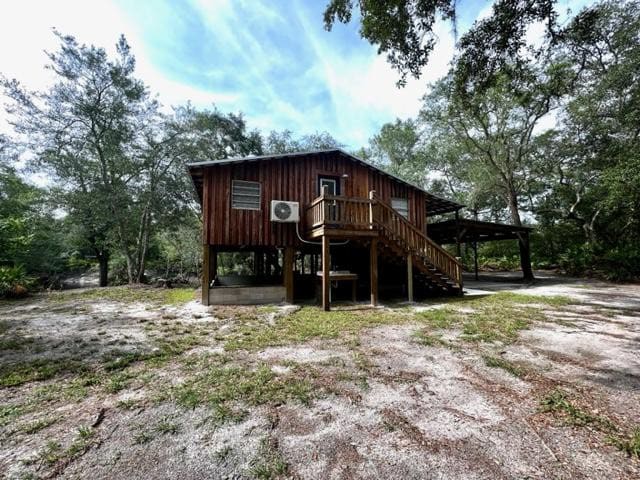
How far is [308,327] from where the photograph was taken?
18.4 ft

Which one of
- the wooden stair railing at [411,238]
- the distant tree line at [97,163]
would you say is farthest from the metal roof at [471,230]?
the distant tree line at [97,163]

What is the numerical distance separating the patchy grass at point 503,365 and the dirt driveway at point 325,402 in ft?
0.09

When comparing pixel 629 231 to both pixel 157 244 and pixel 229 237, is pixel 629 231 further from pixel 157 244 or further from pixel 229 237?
pixel 157 244

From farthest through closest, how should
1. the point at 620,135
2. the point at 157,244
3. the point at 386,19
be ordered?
the point at 157,244 → the point at 620,135 → the point at 386,19

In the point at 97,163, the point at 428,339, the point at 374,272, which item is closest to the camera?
the point at 428,339

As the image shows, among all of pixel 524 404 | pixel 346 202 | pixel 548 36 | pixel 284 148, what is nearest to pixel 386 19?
pixel 548 36

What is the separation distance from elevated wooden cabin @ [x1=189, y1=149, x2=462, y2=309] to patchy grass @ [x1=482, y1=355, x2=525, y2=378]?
164 inches

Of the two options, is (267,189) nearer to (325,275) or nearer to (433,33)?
(325,275)

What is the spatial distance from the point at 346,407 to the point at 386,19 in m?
6.70

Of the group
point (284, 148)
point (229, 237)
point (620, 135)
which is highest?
point (284, 148)

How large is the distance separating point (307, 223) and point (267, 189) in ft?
5.60

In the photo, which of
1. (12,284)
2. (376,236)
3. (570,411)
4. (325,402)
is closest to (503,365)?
(570,411)

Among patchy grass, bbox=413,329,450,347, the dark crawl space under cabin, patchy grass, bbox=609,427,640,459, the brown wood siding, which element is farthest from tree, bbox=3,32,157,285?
patchy grass, bbox=609,427,640,459

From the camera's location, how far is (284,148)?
2373 cm
